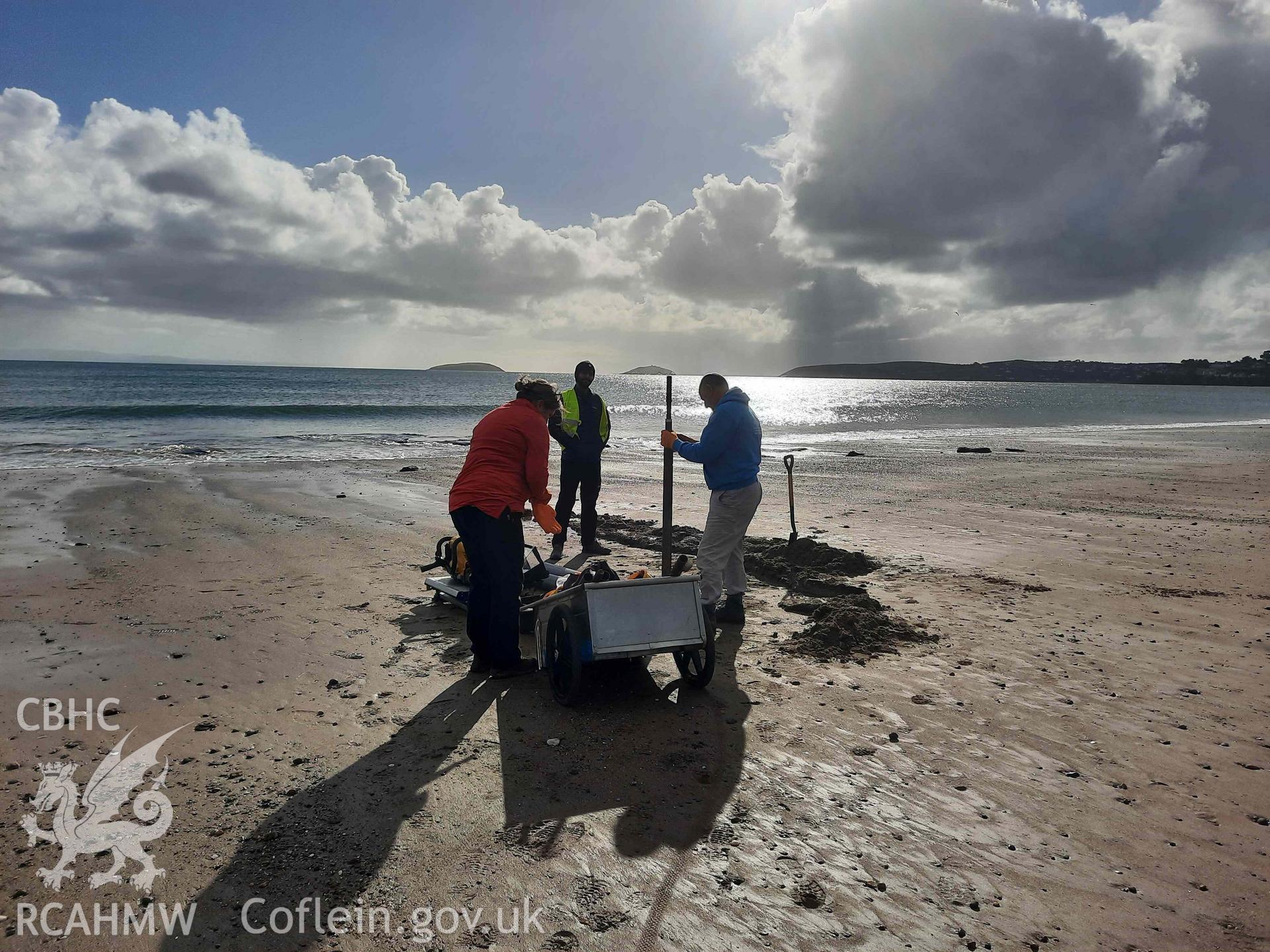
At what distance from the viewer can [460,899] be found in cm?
275

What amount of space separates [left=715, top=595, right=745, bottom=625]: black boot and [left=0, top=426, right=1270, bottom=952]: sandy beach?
0.28 meters

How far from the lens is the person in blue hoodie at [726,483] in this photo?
18.6ft

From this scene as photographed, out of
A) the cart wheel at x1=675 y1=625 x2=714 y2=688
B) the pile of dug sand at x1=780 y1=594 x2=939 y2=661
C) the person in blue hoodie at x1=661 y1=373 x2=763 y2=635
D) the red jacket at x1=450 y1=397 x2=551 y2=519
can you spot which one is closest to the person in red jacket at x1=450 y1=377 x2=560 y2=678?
the red jacket at x1=450 y1=397 x2=551 y2=519

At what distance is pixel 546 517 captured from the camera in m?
4.64

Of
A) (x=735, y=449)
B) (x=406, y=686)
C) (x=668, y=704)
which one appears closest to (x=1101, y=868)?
(x=668, y=704)

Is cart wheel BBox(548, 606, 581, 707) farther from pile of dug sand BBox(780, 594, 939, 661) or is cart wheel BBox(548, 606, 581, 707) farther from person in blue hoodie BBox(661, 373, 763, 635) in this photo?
pile of dug sand BBox(780, 594, 939, 661)

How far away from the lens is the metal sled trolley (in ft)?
13.8

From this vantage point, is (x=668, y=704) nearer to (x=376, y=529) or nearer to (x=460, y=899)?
(x=460, y=899)

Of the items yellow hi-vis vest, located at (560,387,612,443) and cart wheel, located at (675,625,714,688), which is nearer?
cart wheel, located at (675,625,714,688)

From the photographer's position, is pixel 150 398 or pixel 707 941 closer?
pixel 707 941

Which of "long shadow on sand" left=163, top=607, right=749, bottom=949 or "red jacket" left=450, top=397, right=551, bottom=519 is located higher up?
"red jacket" left=450, top=397, right=551, bottom=519

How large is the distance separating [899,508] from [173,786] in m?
10.6

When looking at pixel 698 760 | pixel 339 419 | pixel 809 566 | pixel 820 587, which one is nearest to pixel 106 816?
pixel 698 760

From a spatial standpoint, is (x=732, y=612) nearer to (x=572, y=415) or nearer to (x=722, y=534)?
(x=722, y=534)
